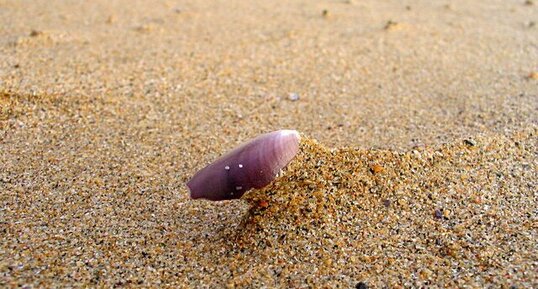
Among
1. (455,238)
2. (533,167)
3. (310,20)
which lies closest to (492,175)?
(533,167)

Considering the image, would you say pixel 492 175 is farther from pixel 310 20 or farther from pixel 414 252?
pixel 310 20

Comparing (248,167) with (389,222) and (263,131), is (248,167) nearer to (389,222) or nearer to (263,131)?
(389,222)

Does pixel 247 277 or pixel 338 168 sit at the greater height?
pixel 338 168

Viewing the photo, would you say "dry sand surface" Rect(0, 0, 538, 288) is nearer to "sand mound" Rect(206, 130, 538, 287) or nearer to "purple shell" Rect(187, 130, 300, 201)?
"sand mound" Rect(206, 130, 538, 287)

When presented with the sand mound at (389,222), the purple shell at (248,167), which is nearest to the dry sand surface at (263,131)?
the sand mound at (389,222)

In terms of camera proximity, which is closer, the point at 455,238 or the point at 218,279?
the point at 218,279

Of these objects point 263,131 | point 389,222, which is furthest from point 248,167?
point 263,131
